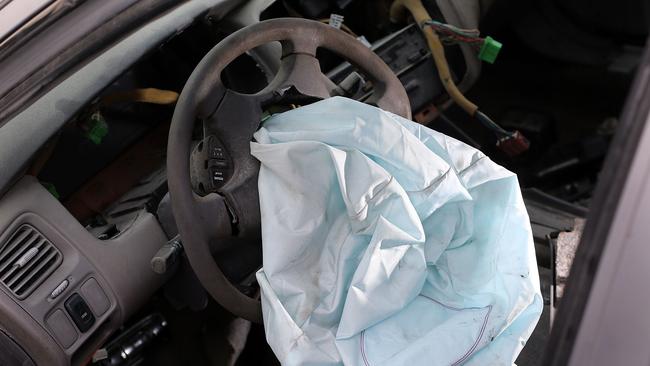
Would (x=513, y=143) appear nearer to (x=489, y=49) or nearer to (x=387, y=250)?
(x=489, y=49)

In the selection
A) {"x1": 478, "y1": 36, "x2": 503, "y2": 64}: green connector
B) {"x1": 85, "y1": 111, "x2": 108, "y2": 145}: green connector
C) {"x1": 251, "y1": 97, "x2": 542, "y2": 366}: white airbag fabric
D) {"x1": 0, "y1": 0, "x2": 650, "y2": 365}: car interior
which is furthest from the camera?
{"x1": 478, "y1": 36, "x2": 503, "y2": 64}: green connector

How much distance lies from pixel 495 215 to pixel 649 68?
44 centimetres

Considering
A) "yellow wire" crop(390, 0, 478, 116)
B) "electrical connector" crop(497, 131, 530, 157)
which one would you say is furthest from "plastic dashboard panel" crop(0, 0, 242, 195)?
"electrical connector" crop(497, 131, 530, 157)

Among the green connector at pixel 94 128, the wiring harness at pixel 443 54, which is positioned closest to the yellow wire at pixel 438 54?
the wiring harness at pixel 443 54

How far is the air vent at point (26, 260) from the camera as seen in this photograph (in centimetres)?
122

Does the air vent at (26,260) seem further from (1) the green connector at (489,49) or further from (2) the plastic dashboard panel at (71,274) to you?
(1) the green connector at (489,49)

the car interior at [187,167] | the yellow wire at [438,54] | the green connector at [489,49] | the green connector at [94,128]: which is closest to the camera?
the car interior at [187,167]

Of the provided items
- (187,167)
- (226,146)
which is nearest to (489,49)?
(226,146)

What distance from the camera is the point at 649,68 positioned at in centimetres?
80

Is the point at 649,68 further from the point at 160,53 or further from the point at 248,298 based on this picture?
the point at 160,53

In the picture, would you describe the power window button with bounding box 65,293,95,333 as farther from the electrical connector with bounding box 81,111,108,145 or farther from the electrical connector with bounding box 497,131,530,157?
the electrical connector with bounding box 497,131,530,157

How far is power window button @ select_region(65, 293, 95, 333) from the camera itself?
4.23ft

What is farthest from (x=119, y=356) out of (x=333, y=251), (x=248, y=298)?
(x=333, y=251)

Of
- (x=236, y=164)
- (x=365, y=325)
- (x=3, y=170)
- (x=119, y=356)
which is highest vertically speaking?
(x=3, y=170)
